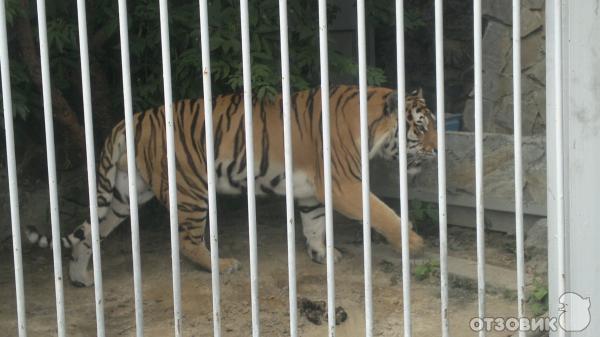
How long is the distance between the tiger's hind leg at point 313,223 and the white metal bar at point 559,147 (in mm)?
2699

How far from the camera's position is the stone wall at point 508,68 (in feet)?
21.2

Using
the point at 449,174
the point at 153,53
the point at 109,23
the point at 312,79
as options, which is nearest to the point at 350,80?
the point at 312,79

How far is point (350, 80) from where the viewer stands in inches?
285

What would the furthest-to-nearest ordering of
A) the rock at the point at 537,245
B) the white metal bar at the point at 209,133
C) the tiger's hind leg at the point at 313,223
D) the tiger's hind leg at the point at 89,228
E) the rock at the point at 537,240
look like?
the tiger's hind leg at the point at 313,223
the rock at the point at 537,240
the rock at the point at 537,245
the tiger's hind leg at the point at 89,228
the white metal bar at the point at 209,133

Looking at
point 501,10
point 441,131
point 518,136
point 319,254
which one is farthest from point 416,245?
point 441,131

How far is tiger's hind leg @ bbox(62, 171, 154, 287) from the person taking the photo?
546 cm

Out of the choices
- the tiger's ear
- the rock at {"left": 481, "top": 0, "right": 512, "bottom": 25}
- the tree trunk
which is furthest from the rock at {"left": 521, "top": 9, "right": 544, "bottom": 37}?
the tree trunk

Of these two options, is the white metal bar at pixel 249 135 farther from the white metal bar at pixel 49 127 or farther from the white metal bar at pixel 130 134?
the white metal bar at pixel 49 127

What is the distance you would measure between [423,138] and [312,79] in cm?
114

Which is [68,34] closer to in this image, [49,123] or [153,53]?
[153,53]

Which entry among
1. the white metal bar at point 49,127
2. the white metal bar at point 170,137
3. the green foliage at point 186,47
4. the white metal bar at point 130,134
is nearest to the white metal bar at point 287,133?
the white metal bar at point 170,137

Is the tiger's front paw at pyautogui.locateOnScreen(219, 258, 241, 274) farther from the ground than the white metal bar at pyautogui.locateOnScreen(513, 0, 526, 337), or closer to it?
closer to it

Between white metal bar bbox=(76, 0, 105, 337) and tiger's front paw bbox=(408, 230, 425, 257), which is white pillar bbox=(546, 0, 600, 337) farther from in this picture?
tiger's front paw bbox=(408, 230, 425, 257)

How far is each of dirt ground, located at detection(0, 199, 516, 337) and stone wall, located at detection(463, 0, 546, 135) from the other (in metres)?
0.90
